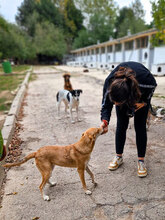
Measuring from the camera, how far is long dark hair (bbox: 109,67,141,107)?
2.07 m

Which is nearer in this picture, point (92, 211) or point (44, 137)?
point (92, 211)

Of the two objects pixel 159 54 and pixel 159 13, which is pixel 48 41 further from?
pixel 159 13

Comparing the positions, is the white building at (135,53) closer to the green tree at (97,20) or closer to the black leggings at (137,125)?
the black leggings at (137,125)

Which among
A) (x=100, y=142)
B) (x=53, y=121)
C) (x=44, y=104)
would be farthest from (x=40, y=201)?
(x=44, y=104)

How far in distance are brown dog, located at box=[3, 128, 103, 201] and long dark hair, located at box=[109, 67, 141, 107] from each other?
0.53 m

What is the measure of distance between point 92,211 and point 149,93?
162cm

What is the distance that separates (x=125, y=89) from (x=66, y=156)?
1.14 m

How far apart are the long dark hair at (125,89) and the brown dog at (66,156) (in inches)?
20.8

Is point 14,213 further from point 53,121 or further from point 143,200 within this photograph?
point 53,121

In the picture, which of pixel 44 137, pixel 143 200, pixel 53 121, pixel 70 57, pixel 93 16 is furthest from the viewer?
pixel 70 57

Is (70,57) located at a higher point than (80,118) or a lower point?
higher

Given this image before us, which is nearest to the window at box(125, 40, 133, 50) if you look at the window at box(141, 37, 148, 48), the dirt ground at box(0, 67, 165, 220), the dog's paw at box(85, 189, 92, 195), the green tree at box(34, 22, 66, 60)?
the window at box(141, 37, 148, 48)

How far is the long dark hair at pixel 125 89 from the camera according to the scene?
6.78 ft

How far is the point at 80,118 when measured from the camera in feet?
18.4
